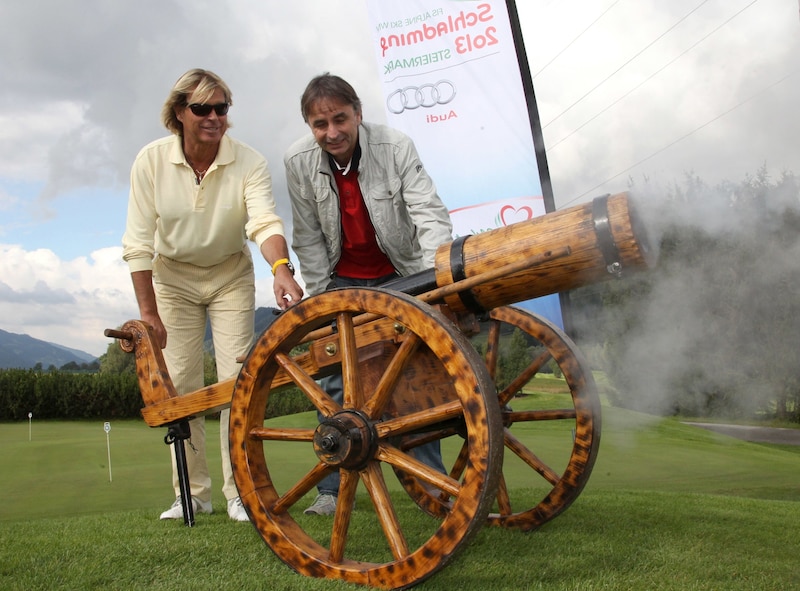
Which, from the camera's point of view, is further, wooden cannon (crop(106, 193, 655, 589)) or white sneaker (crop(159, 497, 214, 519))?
white sneaker (crop(159, 497, 214, 519))

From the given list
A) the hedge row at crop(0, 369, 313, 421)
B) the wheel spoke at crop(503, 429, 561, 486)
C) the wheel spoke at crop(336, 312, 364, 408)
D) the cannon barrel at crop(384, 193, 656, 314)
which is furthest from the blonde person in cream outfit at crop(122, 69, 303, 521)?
the hedge row at crop(0, 369, 313, 421)

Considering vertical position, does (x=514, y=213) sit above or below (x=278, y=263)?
above

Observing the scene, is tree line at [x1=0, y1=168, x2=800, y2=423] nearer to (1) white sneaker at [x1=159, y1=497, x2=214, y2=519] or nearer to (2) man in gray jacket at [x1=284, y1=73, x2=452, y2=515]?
(2) man in gray jacket at [x1=284, y1=73, x2=452, y2=515]

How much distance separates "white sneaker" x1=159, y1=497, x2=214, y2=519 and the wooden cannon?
0.66m

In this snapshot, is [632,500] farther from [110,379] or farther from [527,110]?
[110,379]

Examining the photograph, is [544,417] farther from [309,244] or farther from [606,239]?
[309,244]

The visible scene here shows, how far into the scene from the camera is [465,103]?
8000 millimetres

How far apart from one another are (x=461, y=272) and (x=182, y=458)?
1.39 metres

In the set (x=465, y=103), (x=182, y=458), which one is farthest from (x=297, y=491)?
(x=465, y=103)

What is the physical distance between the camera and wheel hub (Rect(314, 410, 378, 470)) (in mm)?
1970

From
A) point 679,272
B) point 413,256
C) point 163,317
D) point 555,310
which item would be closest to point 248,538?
point 163,317

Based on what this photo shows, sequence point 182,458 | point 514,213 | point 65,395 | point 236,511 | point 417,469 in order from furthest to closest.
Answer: point 65,395 → point 514,213 → point 236,511 → point 182,458 → point 417,469

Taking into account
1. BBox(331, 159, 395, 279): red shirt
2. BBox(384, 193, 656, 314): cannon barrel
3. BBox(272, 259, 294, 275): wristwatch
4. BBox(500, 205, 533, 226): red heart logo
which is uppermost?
BBox(500, 205, 533, 226): red heart logo

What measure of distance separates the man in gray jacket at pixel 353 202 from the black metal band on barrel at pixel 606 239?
1.06 meters
